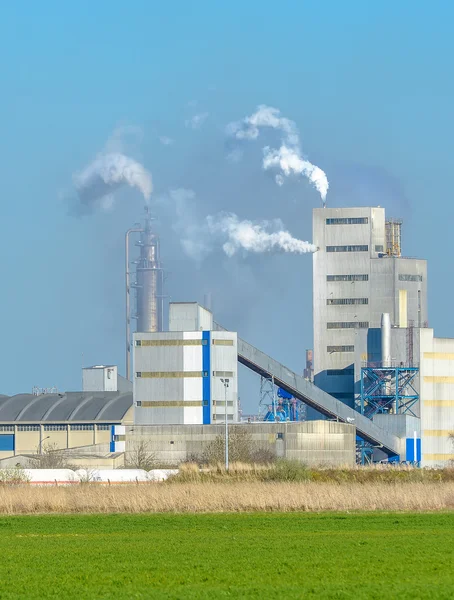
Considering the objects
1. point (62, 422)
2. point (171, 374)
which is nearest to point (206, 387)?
point (171, 374)

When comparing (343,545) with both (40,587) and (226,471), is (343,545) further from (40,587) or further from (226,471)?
(226,471)

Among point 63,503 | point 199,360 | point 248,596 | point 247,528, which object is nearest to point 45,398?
point 199,360

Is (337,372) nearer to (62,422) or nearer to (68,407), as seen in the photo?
(68,407)

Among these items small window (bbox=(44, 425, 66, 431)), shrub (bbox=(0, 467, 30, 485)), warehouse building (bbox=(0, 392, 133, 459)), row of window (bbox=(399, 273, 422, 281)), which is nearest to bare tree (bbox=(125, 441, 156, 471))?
warehouse building (bbox=(0, 392, 133, 459))

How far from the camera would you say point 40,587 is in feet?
90.3

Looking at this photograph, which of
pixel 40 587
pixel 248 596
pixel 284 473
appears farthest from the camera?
pixel 284 473

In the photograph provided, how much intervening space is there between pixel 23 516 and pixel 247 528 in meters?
12.6

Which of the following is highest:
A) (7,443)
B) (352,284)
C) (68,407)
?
(352,284)

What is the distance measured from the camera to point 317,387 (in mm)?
118062

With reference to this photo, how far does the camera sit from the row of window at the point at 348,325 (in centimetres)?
13300

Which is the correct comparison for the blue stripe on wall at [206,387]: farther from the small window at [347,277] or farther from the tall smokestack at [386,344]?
the small window at [347,277]

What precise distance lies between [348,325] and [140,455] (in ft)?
121

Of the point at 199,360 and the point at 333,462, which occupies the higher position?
the point at 199,360

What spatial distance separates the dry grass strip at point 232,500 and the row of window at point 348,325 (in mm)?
76676
